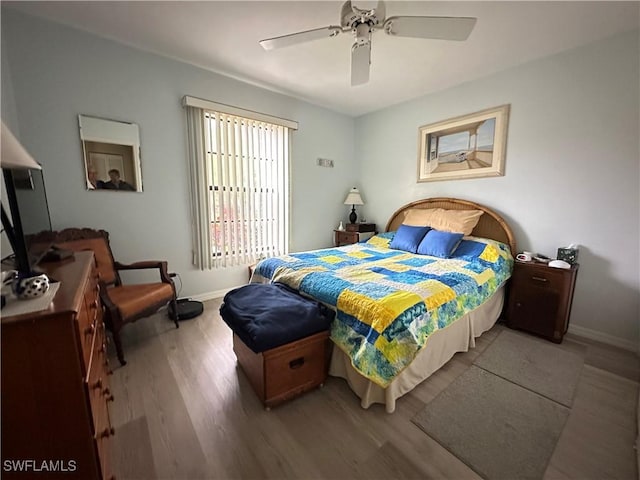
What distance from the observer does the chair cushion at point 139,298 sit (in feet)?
6.73

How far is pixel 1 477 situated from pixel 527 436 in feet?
7.22

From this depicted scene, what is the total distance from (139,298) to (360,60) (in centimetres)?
259

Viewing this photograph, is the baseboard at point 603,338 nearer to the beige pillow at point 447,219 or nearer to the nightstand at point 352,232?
the beige pillow at point 447,219

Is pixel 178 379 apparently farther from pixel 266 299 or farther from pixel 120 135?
pixel 120 135

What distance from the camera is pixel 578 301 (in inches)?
99.2

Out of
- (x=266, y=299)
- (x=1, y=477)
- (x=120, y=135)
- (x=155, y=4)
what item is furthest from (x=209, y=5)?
(x=1, y=477)

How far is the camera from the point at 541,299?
2.41 m

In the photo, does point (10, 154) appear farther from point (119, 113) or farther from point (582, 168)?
point (582, 168)

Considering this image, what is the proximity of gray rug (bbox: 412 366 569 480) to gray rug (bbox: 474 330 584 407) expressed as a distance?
11 centimetres

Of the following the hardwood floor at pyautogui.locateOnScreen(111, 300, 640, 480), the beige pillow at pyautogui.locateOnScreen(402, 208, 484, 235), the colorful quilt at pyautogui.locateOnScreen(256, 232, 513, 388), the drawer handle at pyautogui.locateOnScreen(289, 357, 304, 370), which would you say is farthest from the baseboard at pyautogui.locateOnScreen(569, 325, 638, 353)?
the drawer handle at pyautogui.locateOnScreen(289, 357, 304, 370)

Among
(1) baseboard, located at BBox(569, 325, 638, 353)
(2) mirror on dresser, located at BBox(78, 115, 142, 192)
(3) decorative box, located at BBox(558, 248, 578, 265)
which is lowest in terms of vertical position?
(1) baseboard, located at BBox(569, 325, 638, 353)

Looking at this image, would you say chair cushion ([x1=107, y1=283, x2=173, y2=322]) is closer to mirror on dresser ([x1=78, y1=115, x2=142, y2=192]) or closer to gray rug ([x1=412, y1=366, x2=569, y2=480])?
mirror on dresser ([x1=78, y1=115, x2=142, y2=192])

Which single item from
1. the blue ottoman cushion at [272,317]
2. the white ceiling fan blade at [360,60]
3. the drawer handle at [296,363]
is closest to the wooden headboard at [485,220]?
the white ceiling fan blade at [360,60]

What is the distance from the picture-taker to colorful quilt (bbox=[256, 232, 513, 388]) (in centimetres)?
150
